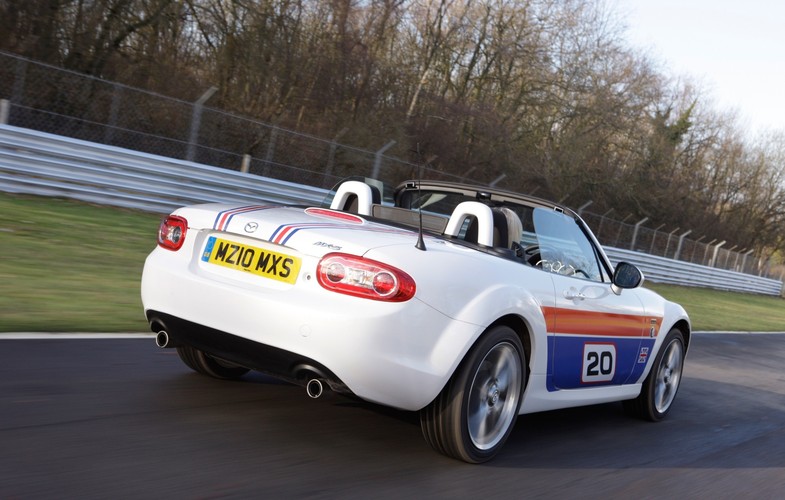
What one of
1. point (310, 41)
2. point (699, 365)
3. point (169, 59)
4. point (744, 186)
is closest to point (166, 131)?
point (169, 59)

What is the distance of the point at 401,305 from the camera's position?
388 centimetres

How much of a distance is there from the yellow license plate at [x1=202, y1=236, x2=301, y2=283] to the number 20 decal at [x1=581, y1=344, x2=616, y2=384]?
198cm

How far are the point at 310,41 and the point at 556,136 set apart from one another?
14.2 metres

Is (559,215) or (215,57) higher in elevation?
(215,57)

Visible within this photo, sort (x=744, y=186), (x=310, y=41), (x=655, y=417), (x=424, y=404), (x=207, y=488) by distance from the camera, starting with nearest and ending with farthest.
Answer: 1. (x=207, y=488)
2. (x=424, y=404)
3. (x=655, y=417)
4. (x=310, y=41)
5. (x=744, y=186)

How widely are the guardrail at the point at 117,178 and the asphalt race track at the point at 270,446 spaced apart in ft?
24.4

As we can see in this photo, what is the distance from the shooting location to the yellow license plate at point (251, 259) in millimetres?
4078

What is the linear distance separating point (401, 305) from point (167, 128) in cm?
1351

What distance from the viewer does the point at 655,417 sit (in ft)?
20.9

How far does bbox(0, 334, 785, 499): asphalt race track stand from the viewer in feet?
11.5

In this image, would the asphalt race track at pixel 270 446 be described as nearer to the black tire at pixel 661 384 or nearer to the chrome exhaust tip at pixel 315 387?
the black tire at pixel 661 384

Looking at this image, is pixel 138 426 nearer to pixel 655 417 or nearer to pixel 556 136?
pixel 655 417

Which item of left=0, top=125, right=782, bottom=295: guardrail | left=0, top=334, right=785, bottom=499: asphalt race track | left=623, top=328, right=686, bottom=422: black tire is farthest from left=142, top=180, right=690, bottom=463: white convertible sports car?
left=0, top=125, right=782, bottom=295: guardrail

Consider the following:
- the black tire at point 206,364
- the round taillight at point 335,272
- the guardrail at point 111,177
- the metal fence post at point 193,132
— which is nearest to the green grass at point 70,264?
the guardrail at point 111,177
